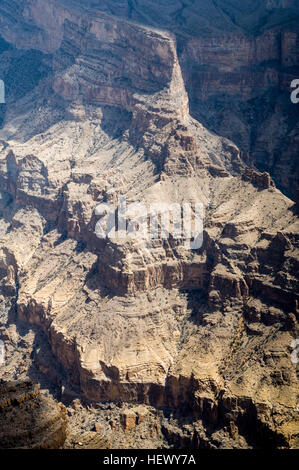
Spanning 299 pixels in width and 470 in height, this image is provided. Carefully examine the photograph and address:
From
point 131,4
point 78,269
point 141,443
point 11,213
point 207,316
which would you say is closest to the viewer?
point 141,443

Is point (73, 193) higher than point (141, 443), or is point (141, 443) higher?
point (73, 193)

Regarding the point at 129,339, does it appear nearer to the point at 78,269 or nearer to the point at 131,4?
the point at 78,269

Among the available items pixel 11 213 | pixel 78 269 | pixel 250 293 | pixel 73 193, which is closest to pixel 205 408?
pixel 250 293

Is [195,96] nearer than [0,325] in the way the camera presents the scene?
No
